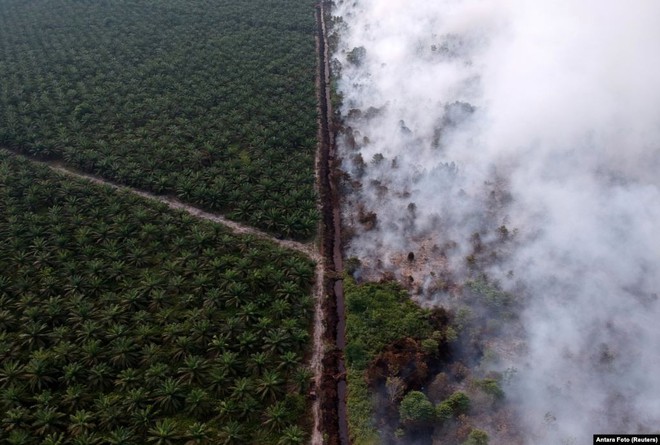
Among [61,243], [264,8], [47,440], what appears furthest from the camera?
[264,8]

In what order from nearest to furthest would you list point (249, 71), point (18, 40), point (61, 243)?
point (61, 243) → point (249, 71) → point (18, 40)

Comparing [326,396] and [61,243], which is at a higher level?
[61,243]

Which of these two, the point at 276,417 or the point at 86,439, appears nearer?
the point at 86,439

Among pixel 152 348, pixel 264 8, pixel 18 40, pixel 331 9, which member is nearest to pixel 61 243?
pixel 152 348

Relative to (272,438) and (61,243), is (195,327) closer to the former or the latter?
(272,438)

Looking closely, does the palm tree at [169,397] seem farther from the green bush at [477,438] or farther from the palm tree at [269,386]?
the green bush at [477,438]

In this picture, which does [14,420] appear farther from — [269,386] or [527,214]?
[527,214]

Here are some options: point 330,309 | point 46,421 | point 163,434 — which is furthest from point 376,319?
point 46,421
